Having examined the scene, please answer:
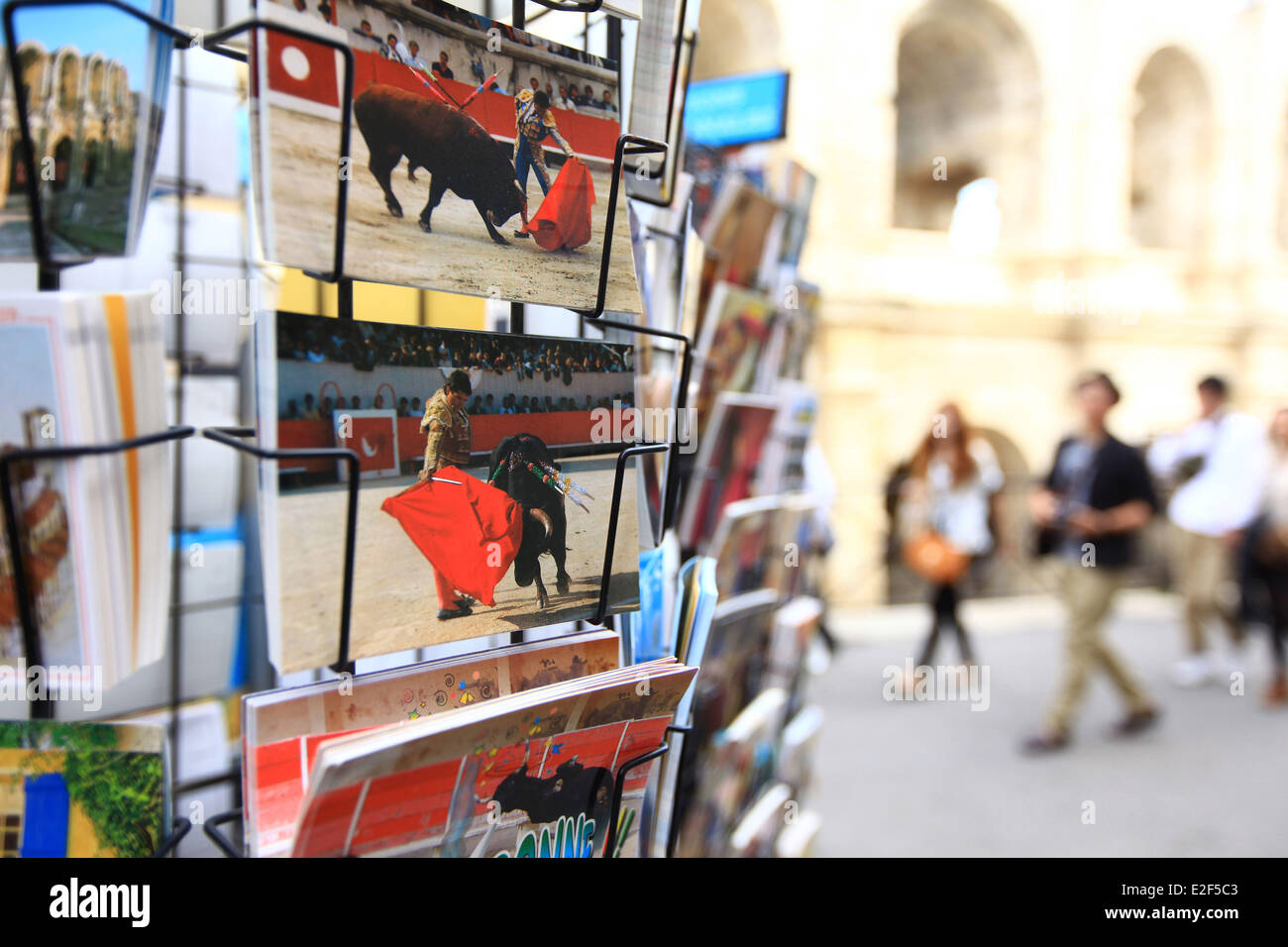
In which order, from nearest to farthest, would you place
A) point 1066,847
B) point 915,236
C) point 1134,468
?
point 1066,847 < point 1134,468 < point 915,236

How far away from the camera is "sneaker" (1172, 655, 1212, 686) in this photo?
4281 millimetres

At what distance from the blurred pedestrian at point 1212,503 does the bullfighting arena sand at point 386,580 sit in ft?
13.3

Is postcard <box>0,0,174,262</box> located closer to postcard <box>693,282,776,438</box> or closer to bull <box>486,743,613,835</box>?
bull <box>486,743,613,835</box>

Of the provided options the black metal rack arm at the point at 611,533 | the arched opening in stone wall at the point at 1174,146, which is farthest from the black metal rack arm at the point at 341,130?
the arched opening in stone wall at the point at 1174,146

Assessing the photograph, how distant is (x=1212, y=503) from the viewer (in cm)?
402

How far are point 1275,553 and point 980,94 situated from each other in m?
7.07

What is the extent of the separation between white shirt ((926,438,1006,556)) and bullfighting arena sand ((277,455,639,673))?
3488mm

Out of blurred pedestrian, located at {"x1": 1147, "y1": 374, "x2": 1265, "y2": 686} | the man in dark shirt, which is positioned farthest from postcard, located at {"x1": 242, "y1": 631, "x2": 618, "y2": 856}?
blurred pedestrian, located at {"x1": 1147, "y1": 374, "x2": 1265, "y2": 686}

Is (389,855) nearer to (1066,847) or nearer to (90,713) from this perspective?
(90,713)

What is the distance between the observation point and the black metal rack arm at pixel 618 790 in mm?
727

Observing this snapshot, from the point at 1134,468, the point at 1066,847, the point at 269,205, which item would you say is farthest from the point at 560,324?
the point at 1134,468

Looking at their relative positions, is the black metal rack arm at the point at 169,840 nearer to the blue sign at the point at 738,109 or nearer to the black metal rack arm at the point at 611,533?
the black metal rack arm at the point at 611,533
